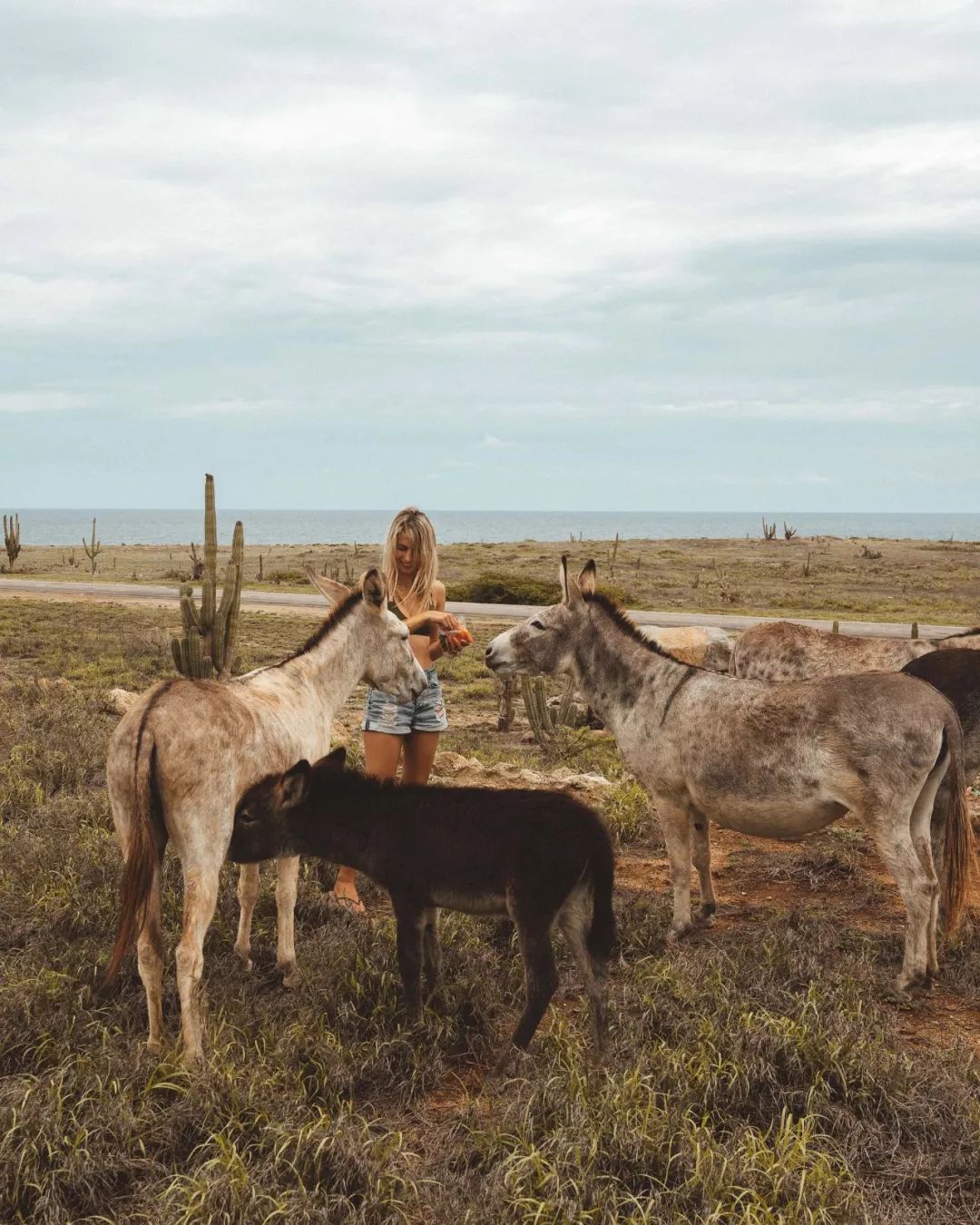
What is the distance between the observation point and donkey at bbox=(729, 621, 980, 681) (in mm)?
9992

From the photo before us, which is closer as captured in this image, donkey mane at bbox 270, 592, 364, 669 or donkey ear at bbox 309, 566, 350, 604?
donkey mane at bbox 270, 592, 364, 669

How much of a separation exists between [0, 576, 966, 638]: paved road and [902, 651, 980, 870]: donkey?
16785 millimetres

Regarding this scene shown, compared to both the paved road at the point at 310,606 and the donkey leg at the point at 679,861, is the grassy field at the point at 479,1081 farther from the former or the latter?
the paved road at the point at 310,606

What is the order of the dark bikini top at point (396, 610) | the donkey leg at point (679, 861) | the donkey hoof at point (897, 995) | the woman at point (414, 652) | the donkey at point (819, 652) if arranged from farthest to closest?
1. the donkey at point (819, 652)
2. the dark bikini top at point (396, 610)
3. the woman at point (414, 652)
4. the donkey leg at point (679, 861)
5. the donkey hoof at point (897, 995)

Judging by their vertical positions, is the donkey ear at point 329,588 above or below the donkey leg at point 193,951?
above

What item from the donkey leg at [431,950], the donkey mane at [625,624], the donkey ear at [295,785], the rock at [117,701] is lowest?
the donkey leg at [431,950]

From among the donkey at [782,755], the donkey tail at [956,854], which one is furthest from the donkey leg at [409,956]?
the donkey tail at [956,854]

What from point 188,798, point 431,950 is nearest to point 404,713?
point 431,950

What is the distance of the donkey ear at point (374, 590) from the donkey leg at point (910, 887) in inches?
144

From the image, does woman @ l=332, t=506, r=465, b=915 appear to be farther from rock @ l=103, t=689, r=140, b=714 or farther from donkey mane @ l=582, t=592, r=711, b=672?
rock @ l=103, t=689, r=140, b=714

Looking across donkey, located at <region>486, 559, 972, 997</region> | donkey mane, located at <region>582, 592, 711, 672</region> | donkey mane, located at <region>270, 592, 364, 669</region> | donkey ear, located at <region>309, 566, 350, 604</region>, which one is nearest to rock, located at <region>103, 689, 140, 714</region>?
donkey ear, located at <region>309, 566, 350, 604</region>

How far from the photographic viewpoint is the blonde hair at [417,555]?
7.87 metres

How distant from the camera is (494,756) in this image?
13.6 m

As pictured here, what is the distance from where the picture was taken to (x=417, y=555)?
802 cm
